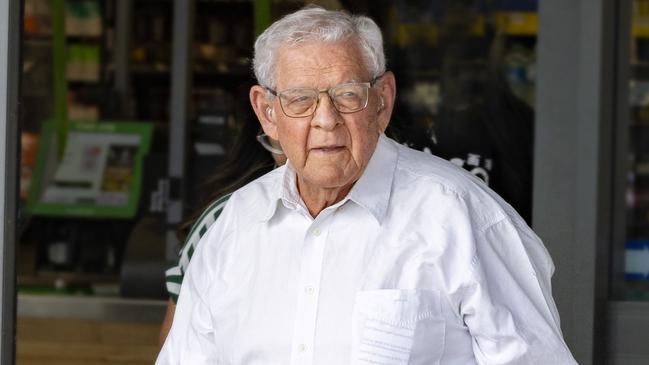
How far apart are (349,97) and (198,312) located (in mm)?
573

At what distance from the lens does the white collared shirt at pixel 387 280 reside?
6.92ft

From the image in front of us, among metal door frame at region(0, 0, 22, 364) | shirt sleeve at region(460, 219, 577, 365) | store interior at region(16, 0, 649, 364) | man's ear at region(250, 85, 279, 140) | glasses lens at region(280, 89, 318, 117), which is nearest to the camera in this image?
shirt sleeve at region(460, 219, 577, 365)

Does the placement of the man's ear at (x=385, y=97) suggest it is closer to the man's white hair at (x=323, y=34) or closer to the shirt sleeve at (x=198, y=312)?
the man's white hair at (x=323, y=34)

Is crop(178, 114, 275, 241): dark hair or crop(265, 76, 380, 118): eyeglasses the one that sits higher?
crop(265, 76, 380, 118): eyeglasses

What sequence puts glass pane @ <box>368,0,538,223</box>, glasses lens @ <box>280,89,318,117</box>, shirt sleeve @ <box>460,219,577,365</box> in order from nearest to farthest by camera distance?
shirt sleeve @ <box>460,219,577,365</box> < glasses lens @ <box>280,89,318,117</box> < glass pane @ <box>368,0,538,223</box>

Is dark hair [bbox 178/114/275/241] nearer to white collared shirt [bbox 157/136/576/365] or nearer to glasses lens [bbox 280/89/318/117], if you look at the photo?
white collared shirt [bbox 157/136/576/365]

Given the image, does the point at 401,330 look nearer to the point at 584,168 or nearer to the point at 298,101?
the point at 298,101

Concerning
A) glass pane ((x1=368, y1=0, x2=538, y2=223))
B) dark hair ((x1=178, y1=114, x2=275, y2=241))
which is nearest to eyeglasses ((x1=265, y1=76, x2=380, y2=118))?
dark hair ((x1=178, y1=114, x2=275, y2=241))

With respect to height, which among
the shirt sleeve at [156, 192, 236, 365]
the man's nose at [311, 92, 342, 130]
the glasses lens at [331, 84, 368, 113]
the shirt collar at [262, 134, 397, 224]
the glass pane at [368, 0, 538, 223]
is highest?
the glass pane at [368, 0, 538, 223]

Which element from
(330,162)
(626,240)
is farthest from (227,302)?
(626,240)

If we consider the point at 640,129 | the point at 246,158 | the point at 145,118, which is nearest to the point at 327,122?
the point at 246,158

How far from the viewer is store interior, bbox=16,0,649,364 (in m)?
5.27

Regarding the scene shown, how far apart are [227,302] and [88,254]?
15.7 feet

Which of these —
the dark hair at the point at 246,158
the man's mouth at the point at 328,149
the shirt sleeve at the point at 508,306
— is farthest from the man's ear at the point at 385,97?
the dark hair at the point at 246,158
